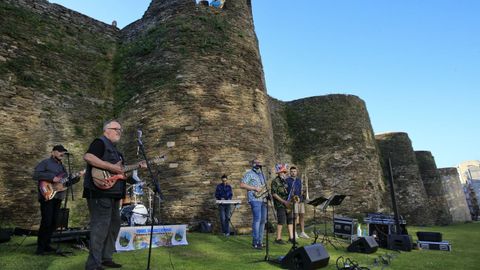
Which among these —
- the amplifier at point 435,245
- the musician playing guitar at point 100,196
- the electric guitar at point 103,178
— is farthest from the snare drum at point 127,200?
the amplifier at point 435,245

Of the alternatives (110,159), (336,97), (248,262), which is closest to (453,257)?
(248,262)

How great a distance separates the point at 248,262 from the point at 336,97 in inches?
756

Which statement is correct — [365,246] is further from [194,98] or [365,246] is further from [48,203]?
[194,98]

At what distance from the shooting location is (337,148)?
72.0ft

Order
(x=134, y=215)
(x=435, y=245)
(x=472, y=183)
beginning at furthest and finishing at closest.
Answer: (x=472, y=183)
(x=435, y=245)
(x=134, y=215)

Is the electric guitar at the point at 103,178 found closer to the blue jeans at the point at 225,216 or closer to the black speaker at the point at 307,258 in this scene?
the black speaker at the point at 307,258

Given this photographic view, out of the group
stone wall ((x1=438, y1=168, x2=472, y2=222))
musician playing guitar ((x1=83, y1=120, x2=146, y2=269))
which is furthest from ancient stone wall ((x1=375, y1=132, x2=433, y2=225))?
musician playing guitar ((x1=83, y1=120, x2=146, y2=269))

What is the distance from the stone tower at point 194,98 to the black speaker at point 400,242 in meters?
4.42

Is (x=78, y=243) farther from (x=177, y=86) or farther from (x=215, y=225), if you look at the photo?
(x=177, y=86)

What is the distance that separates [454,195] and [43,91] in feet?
130

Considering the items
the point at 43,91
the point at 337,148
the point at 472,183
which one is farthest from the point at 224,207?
the point at 472,183

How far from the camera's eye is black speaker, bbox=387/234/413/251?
8609mm

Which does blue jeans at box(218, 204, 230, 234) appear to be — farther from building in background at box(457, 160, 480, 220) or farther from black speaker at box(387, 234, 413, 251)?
building in background at box(457, 160, 480, 220)

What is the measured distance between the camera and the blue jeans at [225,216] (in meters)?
10.4
